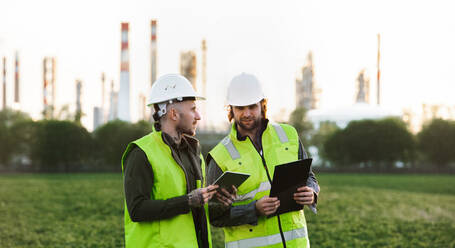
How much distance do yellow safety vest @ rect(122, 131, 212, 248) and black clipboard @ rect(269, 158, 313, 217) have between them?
67 centimetres

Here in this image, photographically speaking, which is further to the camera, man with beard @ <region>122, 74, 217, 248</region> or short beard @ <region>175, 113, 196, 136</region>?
short beard @ <region>175, 113, 196, 136</region>

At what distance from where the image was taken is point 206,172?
13.6 ft

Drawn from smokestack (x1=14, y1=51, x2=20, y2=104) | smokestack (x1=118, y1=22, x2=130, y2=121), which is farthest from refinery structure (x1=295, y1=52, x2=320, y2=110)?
smokestack (x1=14, y1=51, x2=20, y2=104)

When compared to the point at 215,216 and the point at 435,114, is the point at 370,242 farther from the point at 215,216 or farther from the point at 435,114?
the point at 435,114

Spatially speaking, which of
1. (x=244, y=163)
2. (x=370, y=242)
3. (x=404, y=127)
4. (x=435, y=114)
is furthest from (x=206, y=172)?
(x=435, y=114)

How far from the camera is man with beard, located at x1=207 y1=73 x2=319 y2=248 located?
12.6 feet

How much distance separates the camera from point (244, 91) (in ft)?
13.6

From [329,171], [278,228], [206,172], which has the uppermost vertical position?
[206,172]

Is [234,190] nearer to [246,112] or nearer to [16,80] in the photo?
[246,112]

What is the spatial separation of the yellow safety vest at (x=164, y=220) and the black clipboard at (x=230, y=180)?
0.25 m

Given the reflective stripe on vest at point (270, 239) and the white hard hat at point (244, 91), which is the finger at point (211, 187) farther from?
the white hard hat at point (244, 91)

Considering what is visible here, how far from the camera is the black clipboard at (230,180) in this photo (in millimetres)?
3480

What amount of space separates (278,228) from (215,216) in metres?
0.48

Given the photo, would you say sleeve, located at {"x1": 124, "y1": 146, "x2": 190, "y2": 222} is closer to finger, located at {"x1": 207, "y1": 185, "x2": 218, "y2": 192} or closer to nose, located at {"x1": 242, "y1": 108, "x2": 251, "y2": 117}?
finger, located at {"x1": 207, "y1": 185, "x2": 218, "y2": 192}
